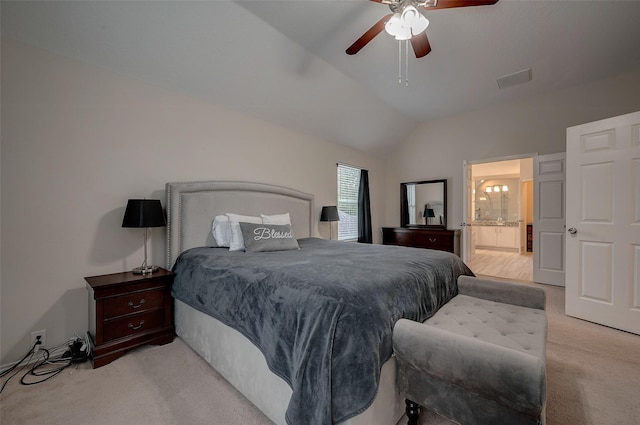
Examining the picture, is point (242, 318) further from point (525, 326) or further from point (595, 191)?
point (595, 191)

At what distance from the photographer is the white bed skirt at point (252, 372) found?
1271 millimetres

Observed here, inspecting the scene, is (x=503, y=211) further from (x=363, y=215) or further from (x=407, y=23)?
(x=407, y=23)

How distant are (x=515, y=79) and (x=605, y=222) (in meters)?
2.22

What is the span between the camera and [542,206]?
13.8ft

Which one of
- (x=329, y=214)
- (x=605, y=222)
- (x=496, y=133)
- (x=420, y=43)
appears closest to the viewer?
(x=420, y=43)

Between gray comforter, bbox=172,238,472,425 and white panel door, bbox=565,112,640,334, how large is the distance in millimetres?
1906

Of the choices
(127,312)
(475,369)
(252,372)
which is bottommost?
(252,372)

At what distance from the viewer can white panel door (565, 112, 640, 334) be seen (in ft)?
8.18

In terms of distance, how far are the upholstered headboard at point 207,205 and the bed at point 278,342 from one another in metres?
Answer: 0.01

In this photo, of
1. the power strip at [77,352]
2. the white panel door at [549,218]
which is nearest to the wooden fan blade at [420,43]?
the white panel door at [549,218]

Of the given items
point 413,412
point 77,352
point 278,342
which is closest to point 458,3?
point 278,342

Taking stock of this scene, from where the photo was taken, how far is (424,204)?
18.0 feet

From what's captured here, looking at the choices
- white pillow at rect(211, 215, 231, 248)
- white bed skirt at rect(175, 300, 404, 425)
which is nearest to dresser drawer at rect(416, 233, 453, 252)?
white pillow at rect(211, 215, 231, 248)

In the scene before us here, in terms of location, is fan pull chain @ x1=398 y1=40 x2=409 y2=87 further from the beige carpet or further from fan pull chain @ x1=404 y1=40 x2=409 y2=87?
the beige carpet
